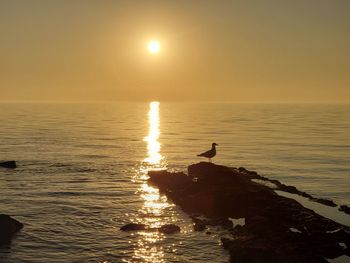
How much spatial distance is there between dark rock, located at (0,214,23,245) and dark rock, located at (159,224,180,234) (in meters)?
9.66

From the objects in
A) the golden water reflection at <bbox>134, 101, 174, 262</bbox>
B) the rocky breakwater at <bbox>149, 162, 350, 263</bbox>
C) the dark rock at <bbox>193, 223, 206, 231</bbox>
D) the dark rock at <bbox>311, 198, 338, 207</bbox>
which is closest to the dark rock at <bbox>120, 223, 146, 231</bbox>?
the golden water reflection at <bbox>134, 101, 174, 262</bbox>

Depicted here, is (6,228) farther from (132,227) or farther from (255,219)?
(255,219)

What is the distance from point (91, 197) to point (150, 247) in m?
14.9

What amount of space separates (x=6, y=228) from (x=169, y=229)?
10.5 m

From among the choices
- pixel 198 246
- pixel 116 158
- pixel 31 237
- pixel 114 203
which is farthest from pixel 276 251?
pixel 116 158

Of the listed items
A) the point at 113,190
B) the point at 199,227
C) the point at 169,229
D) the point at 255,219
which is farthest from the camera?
the point at 113,190

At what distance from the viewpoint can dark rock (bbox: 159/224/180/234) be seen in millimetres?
29469

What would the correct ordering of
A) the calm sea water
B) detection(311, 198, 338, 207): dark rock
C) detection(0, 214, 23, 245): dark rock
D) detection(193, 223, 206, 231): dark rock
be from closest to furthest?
the calm sea water → detection(0, 214, 23, 245): dark rock → detection(193, 223, 206, 231): dark rock → detection(311, 198, 338, 207): dark rock

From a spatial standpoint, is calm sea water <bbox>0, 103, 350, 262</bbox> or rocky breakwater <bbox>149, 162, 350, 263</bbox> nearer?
rocky breakwater <bbox>149, 162, 350, 263</bbox>

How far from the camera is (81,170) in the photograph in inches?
2181

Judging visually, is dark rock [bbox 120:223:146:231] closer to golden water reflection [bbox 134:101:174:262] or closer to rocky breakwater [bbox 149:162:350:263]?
golden water reflection [bbox 134:101:174:262]

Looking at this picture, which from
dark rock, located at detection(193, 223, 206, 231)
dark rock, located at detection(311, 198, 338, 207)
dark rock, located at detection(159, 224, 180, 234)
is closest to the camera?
dark rock, located at detection(159, 224, 180, 234)

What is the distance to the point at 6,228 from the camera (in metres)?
27.9

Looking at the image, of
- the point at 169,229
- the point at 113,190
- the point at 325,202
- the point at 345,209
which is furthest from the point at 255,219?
the point at 113,190
